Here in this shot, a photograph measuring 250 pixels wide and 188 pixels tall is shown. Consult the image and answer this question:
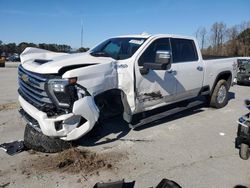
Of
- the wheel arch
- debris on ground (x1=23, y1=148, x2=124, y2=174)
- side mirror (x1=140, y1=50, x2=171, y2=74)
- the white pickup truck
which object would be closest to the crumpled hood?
the white pickup truck

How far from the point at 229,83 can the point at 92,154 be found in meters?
5.47

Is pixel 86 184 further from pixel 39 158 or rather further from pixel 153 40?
Answer: pixel 153 40

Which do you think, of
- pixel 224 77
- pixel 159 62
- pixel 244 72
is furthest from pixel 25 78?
pixel 244 72

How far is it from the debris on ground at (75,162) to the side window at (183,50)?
290cm

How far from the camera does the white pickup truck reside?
431 centimetres

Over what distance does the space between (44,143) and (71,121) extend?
70cm

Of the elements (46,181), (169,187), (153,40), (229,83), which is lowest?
(46,181)

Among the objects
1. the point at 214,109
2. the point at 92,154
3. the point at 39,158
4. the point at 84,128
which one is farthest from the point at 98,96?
the point at 214,109

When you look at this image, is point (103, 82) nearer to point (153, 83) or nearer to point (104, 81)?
point (104, 81)

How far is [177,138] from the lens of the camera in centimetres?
558

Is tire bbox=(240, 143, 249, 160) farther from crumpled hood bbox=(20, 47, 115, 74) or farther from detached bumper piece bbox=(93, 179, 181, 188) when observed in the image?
crumpled hood bbox=(20, 47, 115, 74)

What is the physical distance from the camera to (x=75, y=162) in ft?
14.0

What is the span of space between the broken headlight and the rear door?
2.84 m

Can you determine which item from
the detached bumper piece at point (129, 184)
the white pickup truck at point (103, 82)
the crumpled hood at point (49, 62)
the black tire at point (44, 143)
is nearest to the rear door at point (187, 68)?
the white pickup truck at point (103, 82)
